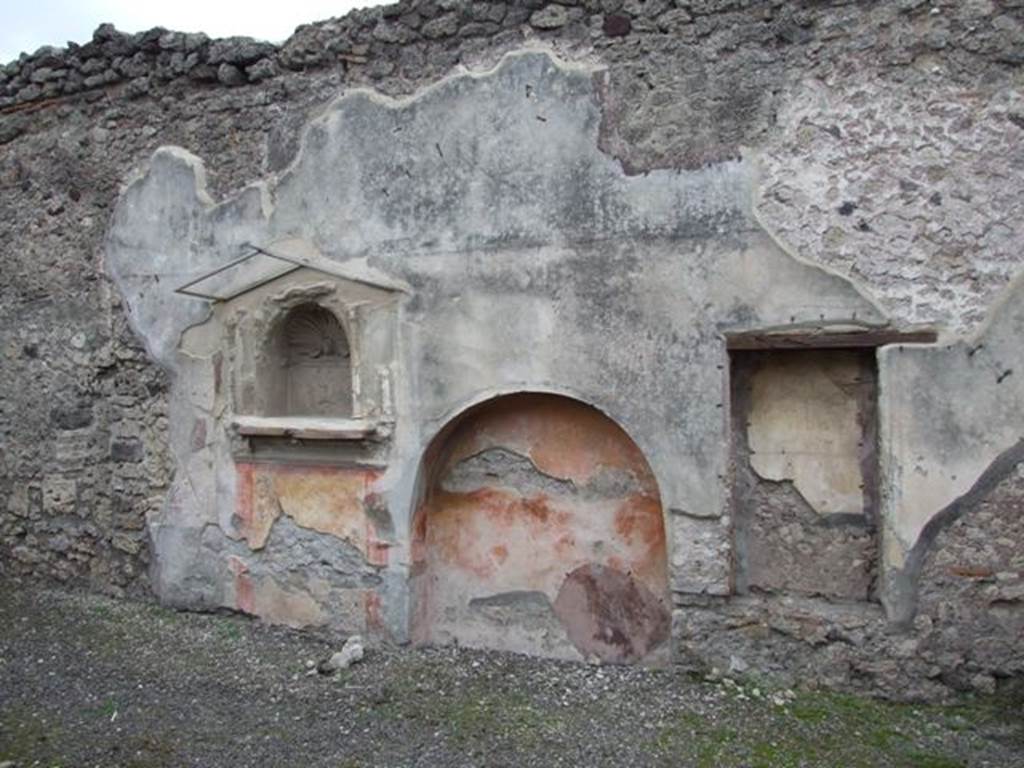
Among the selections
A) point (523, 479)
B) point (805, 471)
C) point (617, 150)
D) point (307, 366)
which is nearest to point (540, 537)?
point (523, 479)

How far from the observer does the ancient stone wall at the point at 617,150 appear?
3.43 m

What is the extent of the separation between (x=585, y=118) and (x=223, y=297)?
2.11 m

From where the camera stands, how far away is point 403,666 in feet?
13.3

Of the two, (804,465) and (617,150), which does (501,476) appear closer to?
(804,465)

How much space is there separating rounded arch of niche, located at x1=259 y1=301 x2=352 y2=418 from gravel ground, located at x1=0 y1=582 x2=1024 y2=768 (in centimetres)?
122

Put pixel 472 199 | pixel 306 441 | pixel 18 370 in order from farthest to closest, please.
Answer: pixel 18 370 → pixel 306 441 → pixel 472 199

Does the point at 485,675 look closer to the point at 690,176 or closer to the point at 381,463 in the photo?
the point at 381,463

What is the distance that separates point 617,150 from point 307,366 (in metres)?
2.05

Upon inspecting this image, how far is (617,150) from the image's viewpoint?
A: 3.89 meters

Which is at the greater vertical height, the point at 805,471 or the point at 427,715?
the point at 805,471

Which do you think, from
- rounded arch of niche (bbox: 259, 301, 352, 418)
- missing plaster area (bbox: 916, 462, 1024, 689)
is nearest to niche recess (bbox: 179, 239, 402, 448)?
rounded arch of niche (bbox: 259, 301, 352, 418)

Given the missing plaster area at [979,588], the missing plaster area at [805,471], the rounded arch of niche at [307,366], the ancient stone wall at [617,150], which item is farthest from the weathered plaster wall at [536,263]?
the missing plaster area at [979,588]

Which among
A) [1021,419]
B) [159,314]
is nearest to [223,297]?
[159,314]

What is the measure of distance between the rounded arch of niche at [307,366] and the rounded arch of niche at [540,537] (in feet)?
2.48
